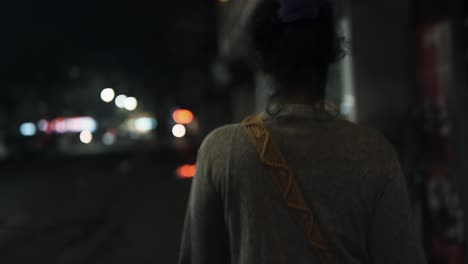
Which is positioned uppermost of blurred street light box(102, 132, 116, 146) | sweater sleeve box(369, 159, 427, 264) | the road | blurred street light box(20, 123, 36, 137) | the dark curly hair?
blurred street light box(20, 123, 36, 137)

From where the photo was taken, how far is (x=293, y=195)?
1.59m

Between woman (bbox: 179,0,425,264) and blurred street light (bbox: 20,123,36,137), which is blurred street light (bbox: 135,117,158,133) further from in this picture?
woman (bbox: 179,0,425,264)

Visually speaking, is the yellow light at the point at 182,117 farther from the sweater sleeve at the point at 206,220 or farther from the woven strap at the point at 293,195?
the woven strap at the point at 293,195

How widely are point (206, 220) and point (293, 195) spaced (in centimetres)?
25

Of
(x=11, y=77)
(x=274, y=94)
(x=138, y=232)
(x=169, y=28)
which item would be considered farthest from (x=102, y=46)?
(x=169, y=28)

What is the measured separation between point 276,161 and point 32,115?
71.5ft

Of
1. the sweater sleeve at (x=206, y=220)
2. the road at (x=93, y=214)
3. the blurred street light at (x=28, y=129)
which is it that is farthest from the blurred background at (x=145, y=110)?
the sweater sleeve at (x=206, y=220)

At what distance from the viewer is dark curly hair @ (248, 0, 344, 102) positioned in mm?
1716

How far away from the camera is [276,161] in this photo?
5.28 ft

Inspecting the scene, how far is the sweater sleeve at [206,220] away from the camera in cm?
167

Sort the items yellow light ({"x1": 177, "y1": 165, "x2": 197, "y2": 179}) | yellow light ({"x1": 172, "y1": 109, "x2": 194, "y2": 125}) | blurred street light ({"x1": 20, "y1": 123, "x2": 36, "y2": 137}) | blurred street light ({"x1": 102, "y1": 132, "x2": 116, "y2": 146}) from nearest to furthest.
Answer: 1. blurred street light ({"x1": 102, "y1": 132, "x2": 116, "y2": 146})
2. yellow light ({"x1": 172, "y1": 109, "x2": 194, "y2": 125})
3. yellow light ({"x1": 177, "y1": 165, "x2": 197, "y2": 179})
4. blurred street light ({"x1": 20, "y1": 123, "x2": 36, "y2": 137})

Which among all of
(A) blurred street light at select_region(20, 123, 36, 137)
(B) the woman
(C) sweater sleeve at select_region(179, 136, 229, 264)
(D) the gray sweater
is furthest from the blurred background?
(C) sweater sleeve at select_region(179, 136, 229, 264)

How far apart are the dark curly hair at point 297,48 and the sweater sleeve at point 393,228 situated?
1.05 ft

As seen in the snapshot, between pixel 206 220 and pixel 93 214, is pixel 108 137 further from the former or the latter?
pixel 206 220
